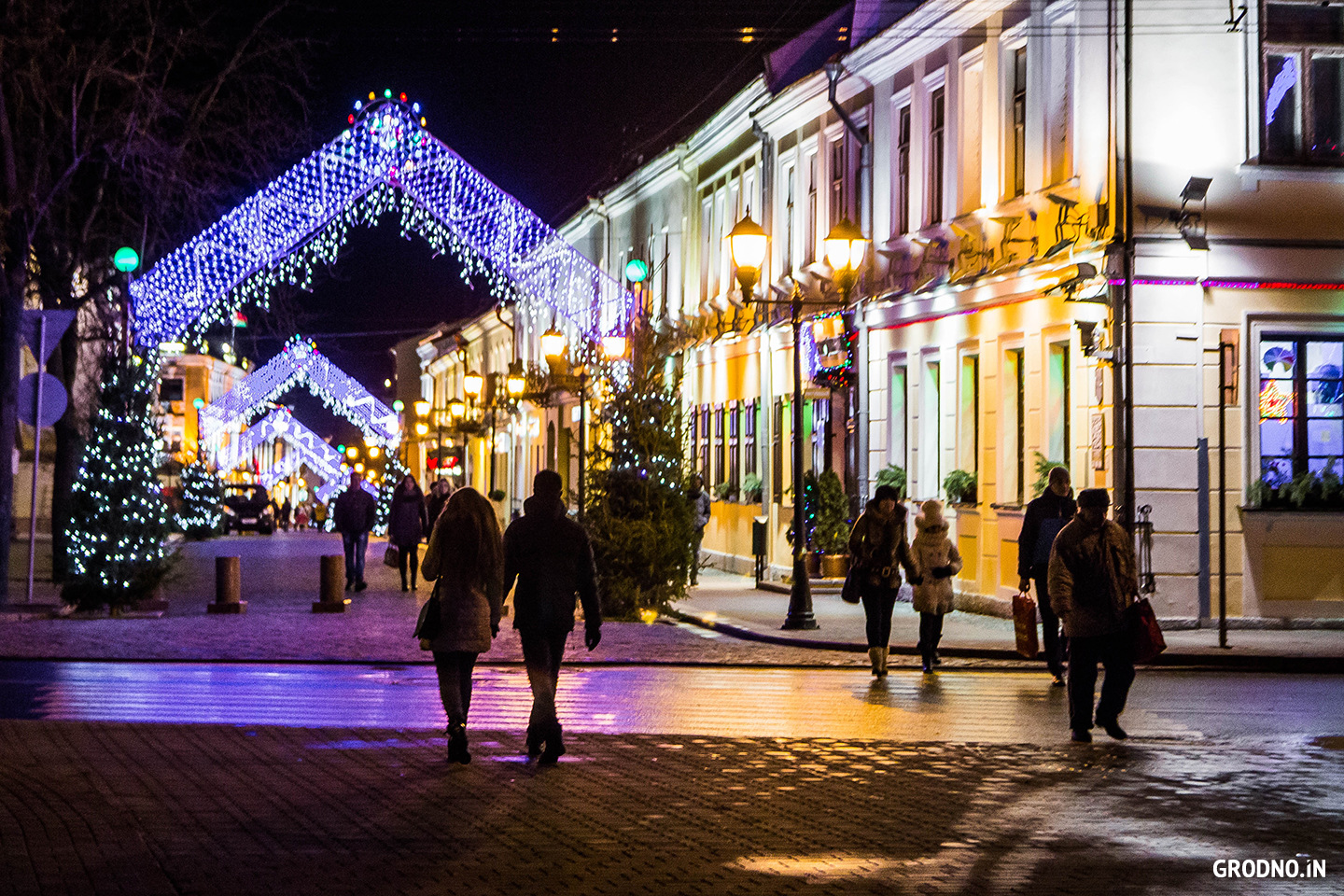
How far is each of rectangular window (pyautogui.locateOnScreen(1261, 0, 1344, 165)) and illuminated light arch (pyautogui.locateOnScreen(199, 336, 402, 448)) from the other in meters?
50.2

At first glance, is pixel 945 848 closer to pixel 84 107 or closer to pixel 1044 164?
pixel 1044 164

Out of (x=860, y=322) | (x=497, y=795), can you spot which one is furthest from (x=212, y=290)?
(x=497, y=795)

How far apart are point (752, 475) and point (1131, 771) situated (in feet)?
78.2

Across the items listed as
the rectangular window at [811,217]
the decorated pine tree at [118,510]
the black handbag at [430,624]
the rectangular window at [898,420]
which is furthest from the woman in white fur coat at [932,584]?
the rectangular window at [811,217]

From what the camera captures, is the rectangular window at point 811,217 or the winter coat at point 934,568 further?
the rectangular window at point 811,217

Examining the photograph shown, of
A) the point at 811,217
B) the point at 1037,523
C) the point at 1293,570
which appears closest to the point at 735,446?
the point at 811,217

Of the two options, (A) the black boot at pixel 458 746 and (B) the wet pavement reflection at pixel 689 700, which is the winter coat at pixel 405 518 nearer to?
(B) the wet pavement reflection at pixel 689 700

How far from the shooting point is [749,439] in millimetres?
34906

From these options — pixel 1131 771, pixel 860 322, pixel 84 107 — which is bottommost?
pixel 1131 771

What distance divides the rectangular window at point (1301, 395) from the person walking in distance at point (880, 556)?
669cm

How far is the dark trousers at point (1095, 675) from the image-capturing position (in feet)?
38.5

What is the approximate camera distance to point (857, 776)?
1007 cm

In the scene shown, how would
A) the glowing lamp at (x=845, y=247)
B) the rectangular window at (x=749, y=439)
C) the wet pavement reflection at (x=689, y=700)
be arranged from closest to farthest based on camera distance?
the wet pavement reflection at (x=689, y=700) → the glowing lamp at (x=845, y=247) → the rectangular window at (x=749, y=439)

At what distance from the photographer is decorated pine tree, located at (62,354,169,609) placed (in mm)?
21750
